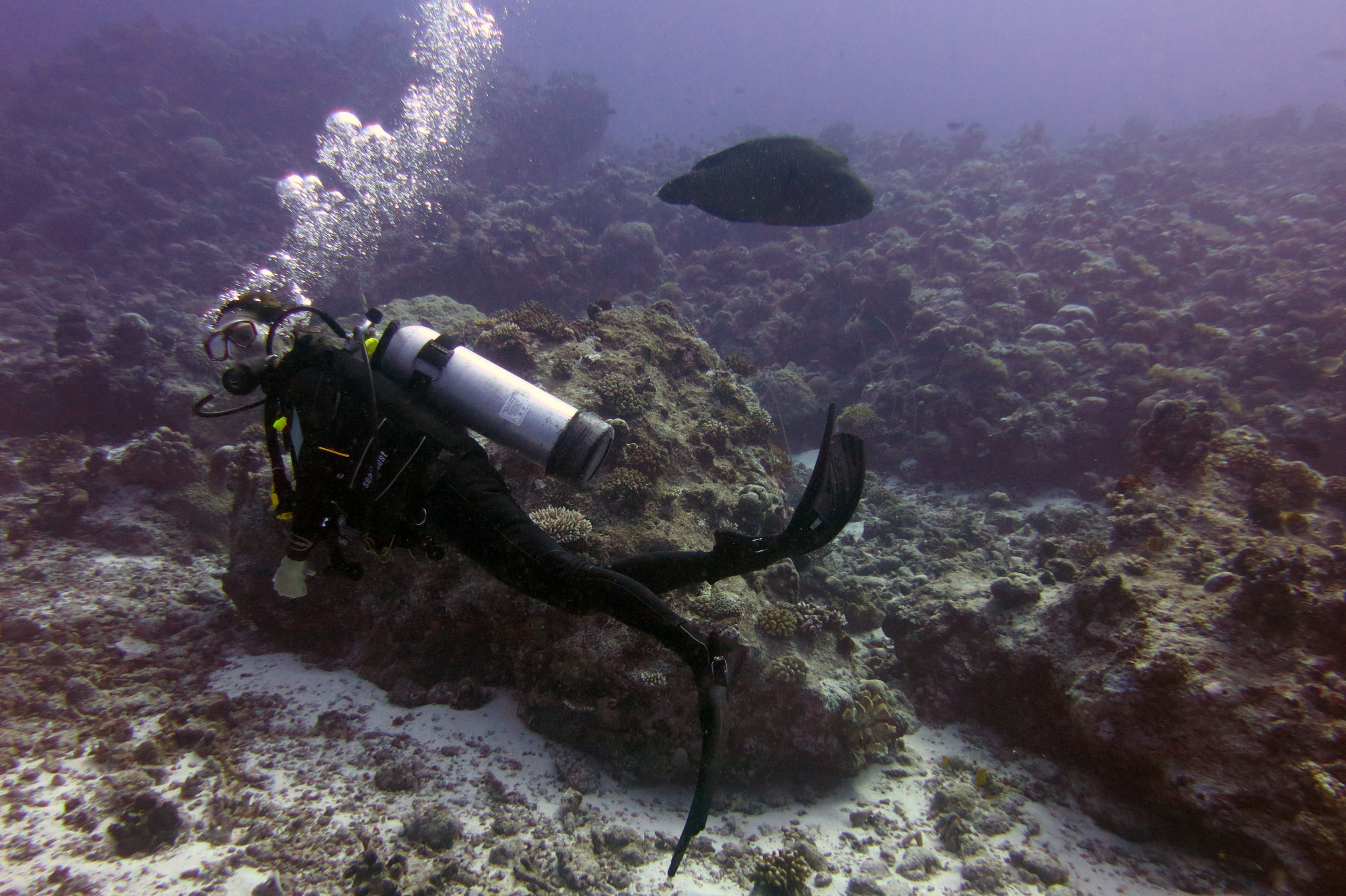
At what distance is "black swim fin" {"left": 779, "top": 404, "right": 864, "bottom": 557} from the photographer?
327 cm

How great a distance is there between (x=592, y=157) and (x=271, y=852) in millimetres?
36928

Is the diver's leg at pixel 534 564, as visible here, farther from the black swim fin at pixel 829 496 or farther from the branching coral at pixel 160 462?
the branching coral at pixel 160 462

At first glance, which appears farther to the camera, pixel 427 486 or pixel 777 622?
pixel 777 622

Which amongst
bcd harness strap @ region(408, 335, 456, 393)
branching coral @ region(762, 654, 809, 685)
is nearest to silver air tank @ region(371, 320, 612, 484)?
bcd harness strap @ region(408, 335, 456, 393)

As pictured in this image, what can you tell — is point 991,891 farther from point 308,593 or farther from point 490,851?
point 308,593

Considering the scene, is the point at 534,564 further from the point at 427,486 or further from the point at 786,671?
the point at 786,671

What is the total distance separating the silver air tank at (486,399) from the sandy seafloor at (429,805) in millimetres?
2466

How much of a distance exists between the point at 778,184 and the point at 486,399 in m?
3.50

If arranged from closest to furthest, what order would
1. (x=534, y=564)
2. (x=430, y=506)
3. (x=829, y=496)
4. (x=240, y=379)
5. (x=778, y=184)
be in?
(x=240, y=379) → (x=534, y=564) → (x=430, y=506) → (x=829, y=496) → (x=778, y=184)

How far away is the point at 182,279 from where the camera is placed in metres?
17.8

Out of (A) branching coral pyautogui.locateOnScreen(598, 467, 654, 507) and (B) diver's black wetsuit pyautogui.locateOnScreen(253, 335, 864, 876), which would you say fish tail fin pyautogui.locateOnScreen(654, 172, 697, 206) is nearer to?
(A) branching coral pyautogui.locateOnScreen(598, 467, 654, 507)

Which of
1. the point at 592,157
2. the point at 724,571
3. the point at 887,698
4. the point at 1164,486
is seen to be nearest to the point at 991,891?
the point at 887,698

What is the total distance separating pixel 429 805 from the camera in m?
3.62

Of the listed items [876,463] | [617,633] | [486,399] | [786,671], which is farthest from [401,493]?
[876,463]
